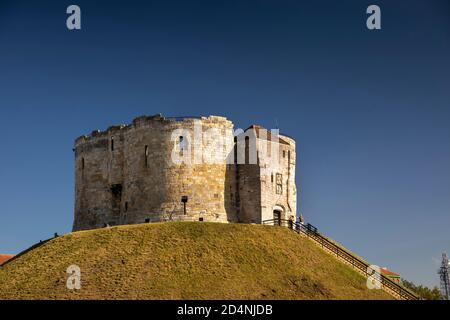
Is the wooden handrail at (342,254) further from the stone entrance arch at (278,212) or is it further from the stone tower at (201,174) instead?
the stone tower at (201,174)

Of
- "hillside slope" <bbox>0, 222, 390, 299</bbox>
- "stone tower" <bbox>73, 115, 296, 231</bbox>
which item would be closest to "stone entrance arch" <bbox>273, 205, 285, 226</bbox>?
"stone tower" <bbox>73, 115, 296, 231</bbox>

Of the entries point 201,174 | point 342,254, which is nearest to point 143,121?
point 201,174

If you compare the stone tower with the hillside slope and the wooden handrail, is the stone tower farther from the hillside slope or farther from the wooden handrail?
the hillside slope

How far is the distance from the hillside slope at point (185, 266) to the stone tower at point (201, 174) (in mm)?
4257

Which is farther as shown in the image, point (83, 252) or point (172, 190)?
point (172, 190)

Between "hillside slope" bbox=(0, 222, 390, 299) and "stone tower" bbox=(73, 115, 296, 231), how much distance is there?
426cm

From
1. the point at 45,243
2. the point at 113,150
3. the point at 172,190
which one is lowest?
the point at 45,243

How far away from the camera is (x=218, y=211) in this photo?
5675cm

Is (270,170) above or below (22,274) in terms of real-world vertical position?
above

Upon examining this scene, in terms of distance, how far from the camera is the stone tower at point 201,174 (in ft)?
186
